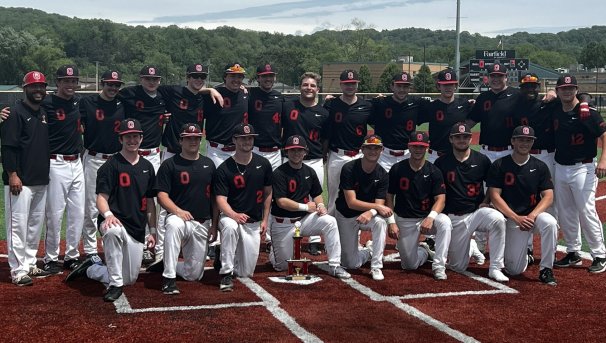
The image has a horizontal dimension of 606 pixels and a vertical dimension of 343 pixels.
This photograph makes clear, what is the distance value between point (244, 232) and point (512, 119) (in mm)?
3514

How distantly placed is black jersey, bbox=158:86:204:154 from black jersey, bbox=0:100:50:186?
171cm

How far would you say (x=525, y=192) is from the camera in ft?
23.7

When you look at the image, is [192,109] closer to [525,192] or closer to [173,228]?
[173,228]

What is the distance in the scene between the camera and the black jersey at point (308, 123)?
27.8ft

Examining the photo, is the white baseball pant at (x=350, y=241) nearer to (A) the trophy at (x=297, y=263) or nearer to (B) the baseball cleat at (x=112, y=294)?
(A) the trophy at (x=297, y=263)

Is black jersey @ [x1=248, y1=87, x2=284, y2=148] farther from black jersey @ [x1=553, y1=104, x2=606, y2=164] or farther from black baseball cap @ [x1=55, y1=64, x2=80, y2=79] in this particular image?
black jersey @ [x1=553, y1=104, x2=606, y2=164]

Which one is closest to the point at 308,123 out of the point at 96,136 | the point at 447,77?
the point at 447,77

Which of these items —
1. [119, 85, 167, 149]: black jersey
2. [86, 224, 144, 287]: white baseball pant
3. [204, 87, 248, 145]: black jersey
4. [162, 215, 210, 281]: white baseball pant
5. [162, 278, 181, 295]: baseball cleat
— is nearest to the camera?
[86, 224, 144, 287]: white baseball pant

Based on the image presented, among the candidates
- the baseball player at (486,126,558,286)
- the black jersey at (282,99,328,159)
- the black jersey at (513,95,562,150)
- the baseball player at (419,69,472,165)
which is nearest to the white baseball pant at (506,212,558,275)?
the baseball player at (486,126,558,286)

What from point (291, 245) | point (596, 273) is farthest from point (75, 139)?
point (596, 273)

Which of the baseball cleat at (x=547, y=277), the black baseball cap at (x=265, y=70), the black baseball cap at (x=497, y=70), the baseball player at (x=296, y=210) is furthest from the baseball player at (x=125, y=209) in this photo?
the black baseball cap at (x=497, y=70)

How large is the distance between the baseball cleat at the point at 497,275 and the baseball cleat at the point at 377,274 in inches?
44.7

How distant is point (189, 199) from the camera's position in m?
6.90

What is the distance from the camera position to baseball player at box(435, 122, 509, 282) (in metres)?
7.37
